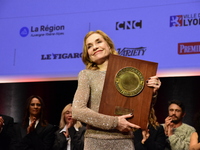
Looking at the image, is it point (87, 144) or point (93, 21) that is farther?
point (93, 21)

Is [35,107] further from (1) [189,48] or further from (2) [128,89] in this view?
(2) [128,89]

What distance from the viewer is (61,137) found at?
4.56 metres

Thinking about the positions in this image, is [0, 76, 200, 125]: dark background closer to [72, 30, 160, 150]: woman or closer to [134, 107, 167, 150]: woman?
[134, 107, 167, 150]: woman

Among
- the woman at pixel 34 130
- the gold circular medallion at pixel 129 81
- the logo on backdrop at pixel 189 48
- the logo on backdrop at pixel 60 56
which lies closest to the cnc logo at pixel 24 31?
the logo on backdrop at pixel 60 56

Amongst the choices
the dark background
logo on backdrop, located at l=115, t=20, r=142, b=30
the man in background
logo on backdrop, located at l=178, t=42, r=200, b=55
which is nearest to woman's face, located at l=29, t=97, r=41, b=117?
the dark background

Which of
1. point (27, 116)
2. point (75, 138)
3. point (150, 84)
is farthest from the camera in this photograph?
point (27, 116)

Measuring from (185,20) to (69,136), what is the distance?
6.20ft

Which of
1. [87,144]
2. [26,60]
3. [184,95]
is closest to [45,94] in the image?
[26,60]

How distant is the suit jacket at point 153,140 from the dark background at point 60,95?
829 millimetres

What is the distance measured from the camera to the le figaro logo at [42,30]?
17.1ft

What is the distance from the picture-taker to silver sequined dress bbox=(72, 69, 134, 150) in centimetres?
204

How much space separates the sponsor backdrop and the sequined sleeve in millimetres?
2584

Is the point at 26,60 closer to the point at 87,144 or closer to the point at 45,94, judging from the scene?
the point at 45,94

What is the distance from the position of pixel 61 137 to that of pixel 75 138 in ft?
0.58
